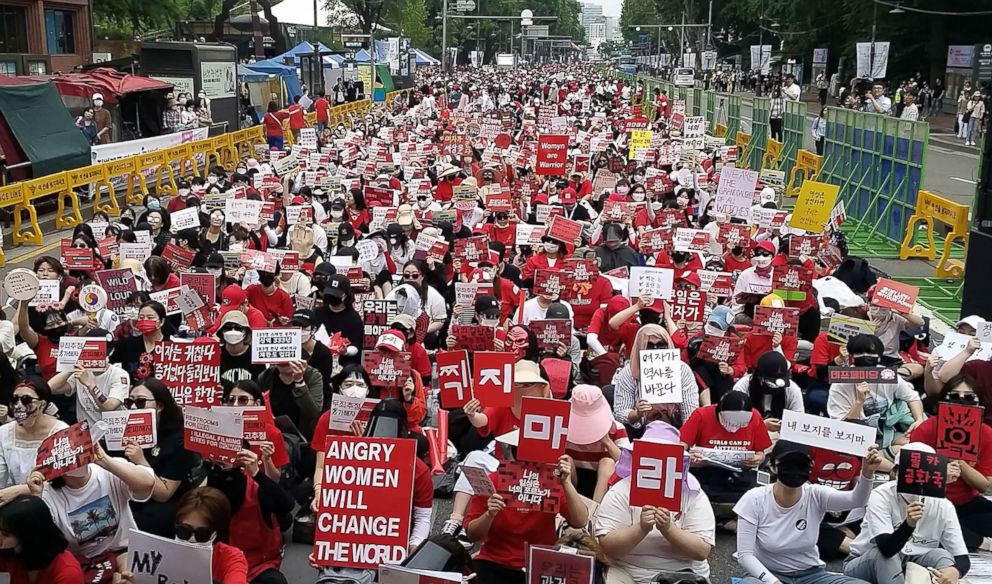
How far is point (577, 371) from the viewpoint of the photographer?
34.3ft

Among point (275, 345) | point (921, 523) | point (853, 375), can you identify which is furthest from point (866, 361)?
point (275, 345)

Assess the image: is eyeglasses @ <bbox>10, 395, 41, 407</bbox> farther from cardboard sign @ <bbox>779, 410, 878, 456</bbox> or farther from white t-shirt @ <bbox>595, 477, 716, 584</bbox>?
cardboard sign @ <bbox>779, 410, 878, 456</bbox>

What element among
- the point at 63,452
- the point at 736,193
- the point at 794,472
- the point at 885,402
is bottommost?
the point at 885,402

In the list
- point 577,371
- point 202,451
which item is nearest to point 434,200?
point 577,371

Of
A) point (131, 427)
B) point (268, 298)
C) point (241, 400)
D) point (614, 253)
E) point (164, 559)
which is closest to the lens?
point (164, 559)

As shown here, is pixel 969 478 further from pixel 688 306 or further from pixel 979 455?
pixel 688 306

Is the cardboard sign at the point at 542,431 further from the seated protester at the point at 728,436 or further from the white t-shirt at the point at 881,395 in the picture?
the white t-shirt at the point at 881,395

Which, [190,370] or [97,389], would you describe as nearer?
[190,370]

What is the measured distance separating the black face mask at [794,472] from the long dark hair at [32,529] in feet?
12.5

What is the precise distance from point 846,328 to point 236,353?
5064mm

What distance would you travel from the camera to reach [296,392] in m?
8.76

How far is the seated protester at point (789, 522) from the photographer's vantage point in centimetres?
642

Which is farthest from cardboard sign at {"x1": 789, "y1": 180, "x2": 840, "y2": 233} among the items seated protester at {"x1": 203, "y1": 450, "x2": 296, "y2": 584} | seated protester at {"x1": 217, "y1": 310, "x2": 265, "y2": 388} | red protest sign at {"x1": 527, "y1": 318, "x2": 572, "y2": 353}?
seated protester at {"x1": 203, "y1": 450, "x2": 296, "y2": 584}

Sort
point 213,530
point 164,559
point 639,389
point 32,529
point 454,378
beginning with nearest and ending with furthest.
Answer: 1. point 32,529
2. point 164,559
3. point 213,530
4. point 454,378
5. point 639,389
